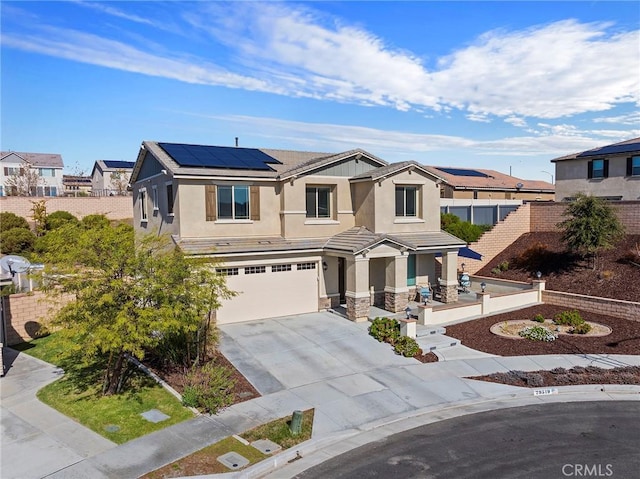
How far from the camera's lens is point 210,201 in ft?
70.6

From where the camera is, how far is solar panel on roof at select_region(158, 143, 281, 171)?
21.9 meters

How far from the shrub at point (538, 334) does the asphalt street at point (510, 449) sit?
5562 millimetres

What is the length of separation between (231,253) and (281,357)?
5249 millimetres

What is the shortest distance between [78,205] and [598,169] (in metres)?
45.6

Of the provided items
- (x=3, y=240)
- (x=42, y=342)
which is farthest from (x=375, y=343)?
(x=3, y=240)

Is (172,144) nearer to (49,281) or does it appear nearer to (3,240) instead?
(49,281)

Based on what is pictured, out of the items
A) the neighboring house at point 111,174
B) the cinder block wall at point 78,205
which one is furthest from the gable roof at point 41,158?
the cinder block wall at point 78,205

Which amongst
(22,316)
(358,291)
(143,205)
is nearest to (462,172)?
(358,291)

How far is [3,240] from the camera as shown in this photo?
3503cm

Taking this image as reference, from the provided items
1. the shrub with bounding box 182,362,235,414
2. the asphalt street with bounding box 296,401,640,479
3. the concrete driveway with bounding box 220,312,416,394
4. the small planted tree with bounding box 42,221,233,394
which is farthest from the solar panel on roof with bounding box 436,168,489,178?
the small planted tree with bounding box 42,221,233,394

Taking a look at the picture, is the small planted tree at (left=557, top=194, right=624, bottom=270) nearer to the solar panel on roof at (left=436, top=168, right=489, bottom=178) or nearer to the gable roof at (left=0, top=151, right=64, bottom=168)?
the solar panel on roof at (left=436, top=168, right=489, bottom=178)

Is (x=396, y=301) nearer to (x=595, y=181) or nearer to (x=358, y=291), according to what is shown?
(x=358, y=291)

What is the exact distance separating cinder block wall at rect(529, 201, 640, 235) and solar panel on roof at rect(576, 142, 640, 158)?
6893 mm

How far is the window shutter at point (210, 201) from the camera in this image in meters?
21.5
